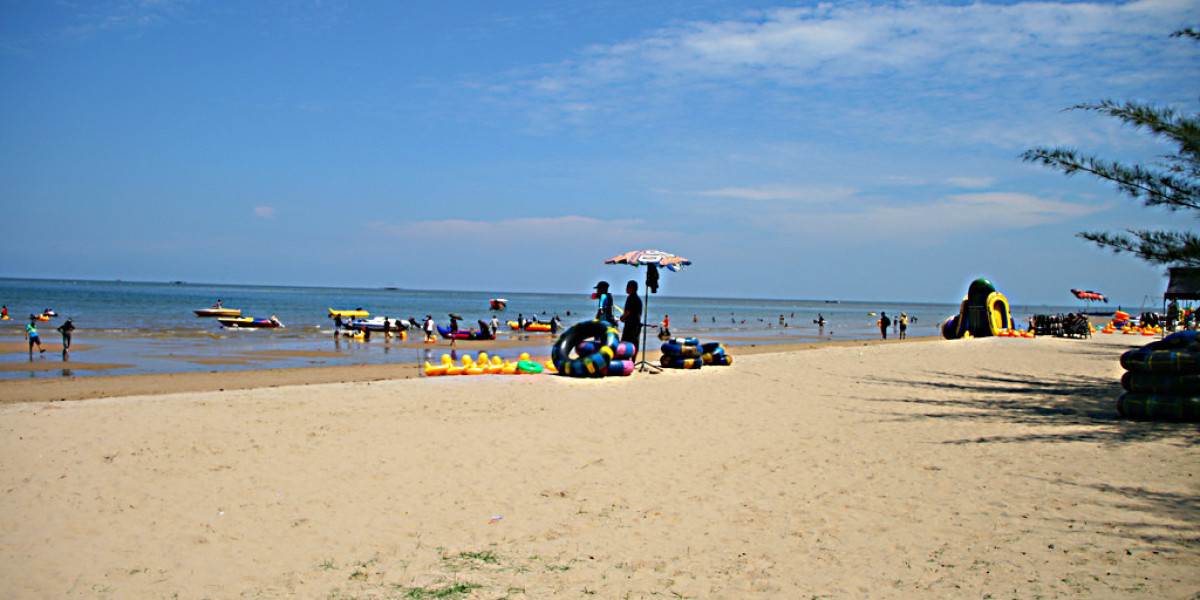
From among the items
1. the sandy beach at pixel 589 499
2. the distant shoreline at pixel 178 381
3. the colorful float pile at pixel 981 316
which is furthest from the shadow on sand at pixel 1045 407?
the colorful float pile at pixel 981 316

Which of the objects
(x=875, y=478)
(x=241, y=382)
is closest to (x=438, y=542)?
(x=875, y=478)

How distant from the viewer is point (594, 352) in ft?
49.1

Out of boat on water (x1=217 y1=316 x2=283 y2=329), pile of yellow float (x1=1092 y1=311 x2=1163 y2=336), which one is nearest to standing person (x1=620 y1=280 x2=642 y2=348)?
boat on water (x1=217 y1=316 x2=283 y2=329)

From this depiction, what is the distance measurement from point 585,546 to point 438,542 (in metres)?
1.01

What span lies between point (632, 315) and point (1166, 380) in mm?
9260

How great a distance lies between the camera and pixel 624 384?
542 inches

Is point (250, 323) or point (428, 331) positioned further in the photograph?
point (250, 323)

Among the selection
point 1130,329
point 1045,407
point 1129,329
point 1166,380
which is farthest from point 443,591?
point 1130,329

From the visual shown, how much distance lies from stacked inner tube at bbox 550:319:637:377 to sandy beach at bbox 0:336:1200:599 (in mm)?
3430

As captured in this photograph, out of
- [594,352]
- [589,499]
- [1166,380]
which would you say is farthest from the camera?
[594,352]

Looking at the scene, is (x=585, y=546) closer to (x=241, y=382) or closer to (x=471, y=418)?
(x=471, y=418)

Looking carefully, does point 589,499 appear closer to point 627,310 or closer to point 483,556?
point 483,556

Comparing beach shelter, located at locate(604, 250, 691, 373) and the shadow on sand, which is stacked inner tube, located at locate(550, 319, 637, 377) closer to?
beach shelter, located at locate(604, 250, 691, 373)

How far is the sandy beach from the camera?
450 centimetres
